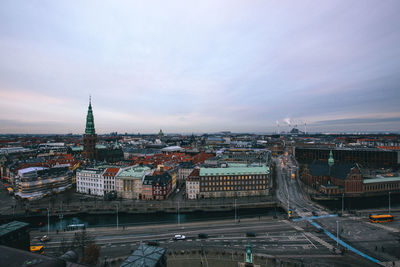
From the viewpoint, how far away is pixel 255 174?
72.8 m

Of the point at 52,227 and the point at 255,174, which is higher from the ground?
the point at 255,174

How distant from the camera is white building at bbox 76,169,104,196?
Answer: 3002 inches

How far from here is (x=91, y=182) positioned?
77.6 m

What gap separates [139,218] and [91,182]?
30172mm

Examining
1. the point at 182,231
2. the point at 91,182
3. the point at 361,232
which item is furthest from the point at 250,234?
the point at 91,182

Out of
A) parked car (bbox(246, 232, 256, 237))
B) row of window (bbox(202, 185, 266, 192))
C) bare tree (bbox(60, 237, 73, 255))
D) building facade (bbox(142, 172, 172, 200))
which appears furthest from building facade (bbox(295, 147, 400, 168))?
bare tree (bbox(60, 237, 73, 255))

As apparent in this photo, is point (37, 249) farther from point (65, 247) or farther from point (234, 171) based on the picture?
point (234, 171)

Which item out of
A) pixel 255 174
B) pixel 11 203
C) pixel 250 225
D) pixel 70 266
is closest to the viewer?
pixel 70 266

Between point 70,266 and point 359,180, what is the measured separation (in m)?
87.4

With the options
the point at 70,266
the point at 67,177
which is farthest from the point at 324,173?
the point at 67,177

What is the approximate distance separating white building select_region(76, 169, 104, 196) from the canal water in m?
15.8

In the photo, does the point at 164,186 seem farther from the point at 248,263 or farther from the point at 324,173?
the point at 324,173

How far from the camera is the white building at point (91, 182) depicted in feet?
250

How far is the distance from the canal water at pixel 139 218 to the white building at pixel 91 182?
1578 centimetres
